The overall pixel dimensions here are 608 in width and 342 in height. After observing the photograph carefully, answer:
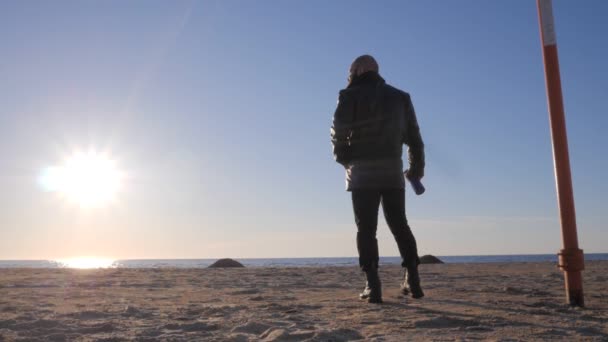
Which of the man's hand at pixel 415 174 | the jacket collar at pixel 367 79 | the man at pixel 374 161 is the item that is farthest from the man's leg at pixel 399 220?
the jacket collar at pixel 367 79

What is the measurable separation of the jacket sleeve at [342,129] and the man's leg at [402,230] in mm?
448

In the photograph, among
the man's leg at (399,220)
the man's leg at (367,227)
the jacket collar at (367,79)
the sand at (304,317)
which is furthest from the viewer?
the jacket collar at (367,79)

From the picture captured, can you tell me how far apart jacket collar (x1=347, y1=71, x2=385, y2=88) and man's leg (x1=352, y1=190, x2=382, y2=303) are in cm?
92

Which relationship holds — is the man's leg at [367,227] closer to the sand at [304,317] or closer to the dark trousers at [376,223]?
the dark trousers at [376,223]

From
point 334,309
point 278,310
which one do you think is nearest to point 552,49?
point 334,309

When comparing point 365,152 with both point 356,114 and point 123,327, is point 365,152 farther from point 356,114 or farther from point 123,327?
point 123,327

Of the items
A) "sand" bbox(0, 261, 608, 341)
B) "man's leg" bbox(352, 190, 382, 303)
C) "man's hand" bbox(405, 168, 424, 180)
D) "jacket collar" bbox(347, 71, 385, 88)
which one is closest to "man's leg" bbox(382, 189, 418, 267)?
"man's leg" bbox(352, 190, 382, 303)

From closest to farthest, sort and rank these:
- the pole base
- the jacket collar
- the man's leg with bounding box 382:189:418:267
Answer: the pole base → the man's leg with bounding box 382:189:418:267 → the jacket collar

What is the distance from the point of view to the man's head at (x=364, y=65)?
4.38 metres

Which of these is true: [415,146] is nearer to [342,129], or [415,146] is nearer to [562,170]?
[342,129]

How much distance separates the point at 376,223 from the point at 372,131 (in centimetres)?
74

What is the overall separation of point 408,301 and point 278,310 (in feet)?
→ 3.38

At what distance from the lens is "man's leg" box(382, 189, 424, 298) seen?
4059mm

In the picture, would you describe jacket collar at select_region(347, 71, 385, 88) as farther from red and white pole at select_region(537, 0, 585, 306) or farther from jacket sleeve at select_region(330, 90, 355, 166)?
red and white pole at select_region(537, 0, 585, 306)
